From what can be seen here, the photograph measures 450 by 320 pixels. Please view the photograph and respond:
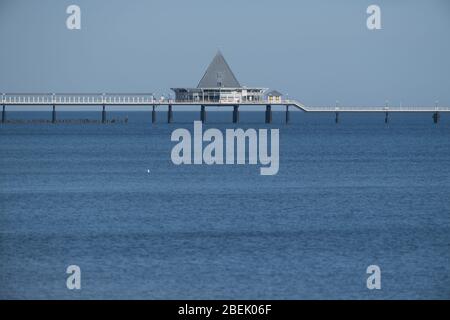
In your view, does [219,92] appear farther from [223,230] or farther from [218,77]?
[223,230]

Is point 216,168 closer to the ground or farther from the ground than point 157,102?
closer to the ground

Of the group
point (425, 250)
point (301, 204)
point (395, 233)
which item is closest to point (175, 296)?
point (425, 250)

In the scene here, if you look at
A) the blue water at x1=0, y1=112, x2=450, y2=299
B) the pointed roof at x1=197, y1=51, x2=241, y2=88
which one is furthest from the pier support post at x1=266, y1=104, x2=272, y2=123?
the blue water at x1=0, y1=112, x2=450, y2=299

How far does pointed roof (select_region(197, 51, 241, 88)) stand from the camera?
15475cm

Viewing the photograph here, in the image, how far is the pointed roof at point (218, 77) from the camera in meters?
155

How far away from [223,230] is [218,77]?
11776 cm

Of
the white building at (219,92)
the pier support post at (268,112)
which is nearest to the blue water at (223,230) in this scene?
the pier support post at (268,112)

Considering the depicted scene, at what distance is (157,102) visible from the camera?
14638 centimetres

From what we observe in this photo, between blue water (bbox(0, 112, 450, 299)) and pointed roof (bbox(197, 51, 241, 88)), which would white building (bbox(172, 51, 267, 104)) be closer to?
pointed roof (bbox(197, 51, 241, 88))

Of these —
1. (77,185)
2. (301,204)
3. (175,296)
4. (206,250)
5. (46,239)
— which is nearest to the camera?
(175,296)

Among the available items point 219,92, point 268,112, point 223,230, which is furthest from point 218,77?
point 223,230

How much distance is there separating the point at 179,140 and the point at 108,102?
1468 inches

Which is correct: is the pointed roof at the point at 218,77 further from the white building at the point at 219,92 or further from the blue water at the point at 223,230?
the blue water at the point at 223,230
